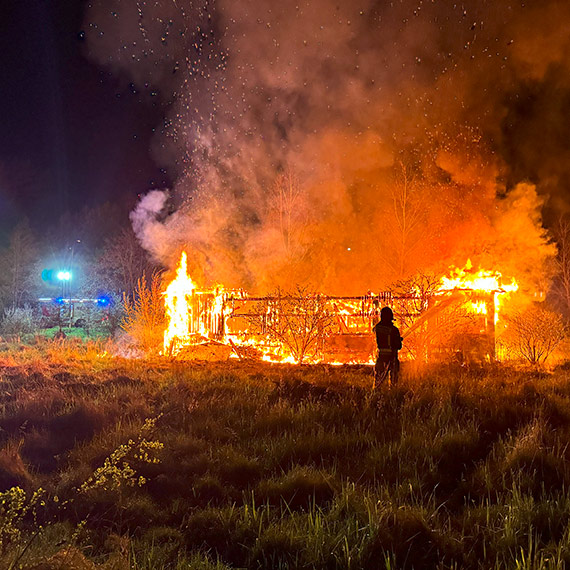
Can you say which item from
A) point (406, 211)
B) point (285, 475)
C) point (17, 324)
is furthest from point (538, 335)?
point (17, 324)

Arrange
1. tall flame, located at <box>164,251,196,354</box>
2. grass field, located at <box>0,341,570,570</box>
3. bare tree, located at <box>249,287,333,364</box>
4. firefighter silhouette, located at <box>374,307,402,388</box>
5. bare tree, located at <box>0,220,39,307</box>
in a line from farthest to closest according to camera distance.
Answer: bare tree, located at <box>0,220,39,307</box>
tall flame, located at <box>164,251,196,354</box>
bare tree, located at <box>249,287,333,364</box>
firefighter silhouette, located at <box>374,307,402,388</box>
grass field, located at <box>0,341,570,570</box>

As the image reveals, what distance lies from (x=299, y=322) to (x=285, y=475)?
7.23 m

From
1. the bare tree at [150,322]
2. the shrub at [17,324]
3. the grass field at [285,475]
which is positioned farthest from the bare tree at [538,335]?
the shrub at [17,324]

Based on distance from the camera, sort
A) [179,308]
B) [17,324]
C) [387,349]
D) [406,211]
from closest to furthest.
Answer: [387,349]
[179,308]
[17,324]
[406,211]

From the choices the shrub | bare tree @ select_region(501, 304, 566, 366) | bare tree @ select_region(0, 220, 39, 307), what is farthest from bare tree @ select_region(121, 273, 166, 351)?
bare tree @ select_region(0, 220, 39, 307)

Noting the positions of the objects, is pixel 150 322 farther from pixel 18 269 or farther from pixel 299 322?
pixel 18 269

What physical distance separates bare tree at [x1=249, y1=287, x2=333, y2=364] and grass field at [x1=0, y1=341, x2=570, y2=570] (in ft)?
11.2

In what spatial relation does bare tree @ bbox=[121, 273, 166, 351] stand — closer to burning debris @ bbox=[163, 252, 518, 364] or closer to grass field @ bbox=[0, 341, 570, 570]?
burning debris @ bbox=[163, 252, 518, 364]

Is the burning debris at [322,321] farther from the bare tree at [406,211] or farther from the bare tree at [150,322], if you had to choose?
the bare tree at [406,211]

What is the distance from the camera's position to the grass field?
3.62 metres

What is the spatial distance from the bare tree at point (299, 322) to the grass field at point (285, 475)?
341 centimetres

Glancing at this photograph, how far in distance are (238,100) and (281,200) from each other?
14.4ft

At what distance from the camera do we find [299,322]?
1209 cm

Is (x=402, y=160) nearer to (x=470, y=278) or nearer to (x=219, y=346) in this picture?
(x=470, y=278)
